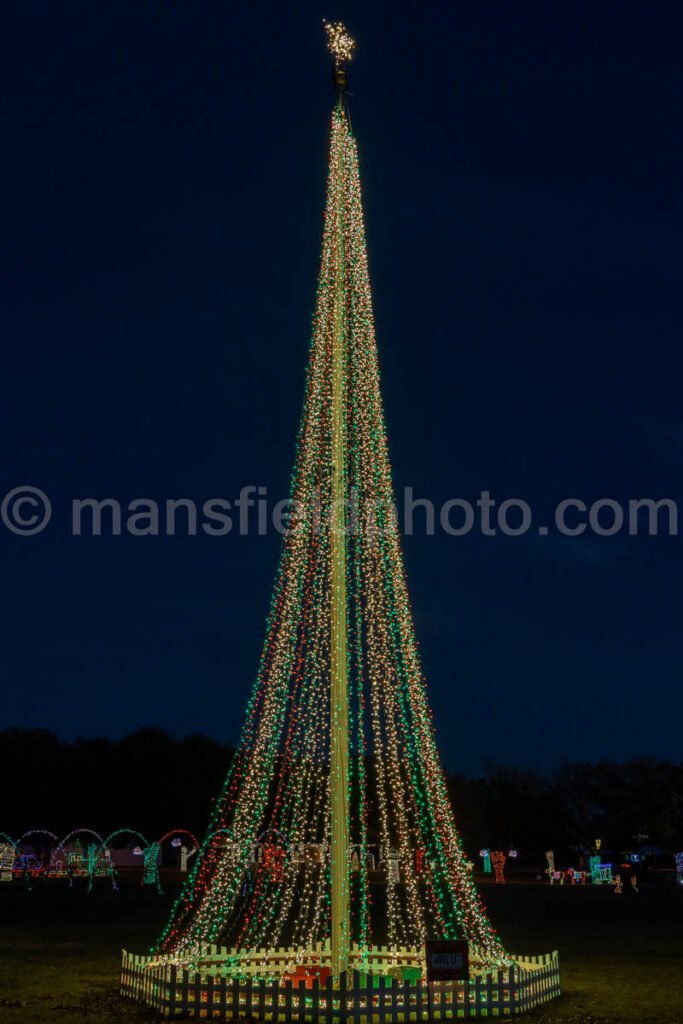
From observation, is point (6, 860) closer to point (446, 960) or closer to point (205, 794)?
point (205, 794)

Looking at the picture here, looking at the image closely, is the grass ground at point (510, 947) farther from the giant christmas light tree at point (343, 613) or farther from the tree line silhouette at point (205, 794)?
the tree line silhouette at point (205, 794)

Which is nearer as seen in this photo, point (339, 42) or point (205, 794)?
point (339, 42)

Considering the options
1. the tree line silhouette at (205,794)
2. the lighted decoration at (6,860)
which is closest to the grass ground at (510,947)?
the lighted decoration at (6,860)

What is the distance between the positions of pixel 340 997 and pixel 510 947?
8.48 m

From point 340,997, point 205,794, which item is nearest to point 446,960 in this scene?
point 340,997

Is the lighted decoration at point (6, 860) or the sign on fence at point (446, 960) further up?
the sign on fence at point (446, 960)

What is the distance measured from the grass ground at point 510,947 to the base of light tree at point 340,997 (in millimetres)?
294

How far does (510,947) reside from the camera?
18.6 metres

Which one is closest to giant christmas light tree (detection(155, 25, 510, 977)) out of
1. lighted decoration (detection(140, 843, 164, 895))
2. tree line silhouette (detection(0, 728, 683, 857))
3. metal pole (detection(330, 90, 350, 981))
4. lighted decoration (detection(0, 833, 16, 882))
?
metal pole (detection(330, 90, 350, 981))

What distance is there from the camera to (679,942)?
64.3 ft

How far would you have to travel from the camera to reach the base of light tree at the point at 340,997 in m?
11.0

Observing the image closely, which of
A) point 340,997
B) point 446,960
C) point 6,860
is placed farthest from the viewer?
point 6,860

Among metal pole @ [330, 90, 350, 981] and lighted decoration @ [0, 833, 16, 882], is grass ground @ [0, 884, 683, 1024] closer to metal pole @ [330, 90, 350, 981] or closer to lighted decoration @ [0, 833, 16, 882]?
metal pole @ [330, 90, 350, 981]

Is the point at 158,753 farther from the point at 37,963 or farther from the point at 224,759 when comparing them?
the point at 37,963
